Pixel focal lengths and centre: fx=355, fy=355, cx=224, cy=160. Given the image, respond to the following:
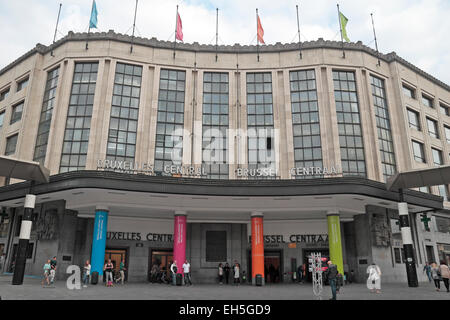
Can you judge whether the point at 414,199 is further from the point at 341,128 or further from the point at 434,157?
the point at 434,157

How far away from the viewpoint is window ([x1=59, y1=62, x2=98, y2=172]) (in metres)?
34.5

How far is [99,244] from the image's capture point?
2778 cm

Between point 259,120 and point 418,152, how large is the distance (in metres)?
19.5

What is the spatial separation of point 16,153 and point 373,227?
36478mm

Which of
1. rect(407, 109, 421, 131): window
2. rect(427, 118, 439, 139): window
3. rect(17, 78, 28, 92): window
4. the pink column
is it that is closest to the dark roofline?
rect(17, 78, 28, 92): window

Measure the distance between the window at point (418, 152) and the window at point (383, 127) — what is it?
4311 mm

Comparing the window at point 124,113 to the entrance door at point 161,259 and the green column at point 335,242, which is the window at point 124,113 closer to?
the entrance door at point 161,259

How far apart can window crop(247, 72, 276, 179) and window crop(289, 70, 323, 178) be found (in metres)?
2.51

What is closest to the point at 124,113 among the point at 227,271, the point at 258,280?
the point at 227,271

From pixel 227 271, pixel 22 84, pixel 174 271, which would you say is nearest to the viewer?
pixel 174 271

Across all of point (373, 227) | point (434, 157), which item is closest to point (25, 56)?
point (373, 227)

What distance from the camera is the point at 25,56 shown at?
41.7 meters

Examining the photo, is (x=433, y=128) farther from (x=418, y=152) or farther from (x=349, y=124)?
(x=349, y=124)

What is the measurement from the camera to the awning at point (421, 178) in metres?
25.0
